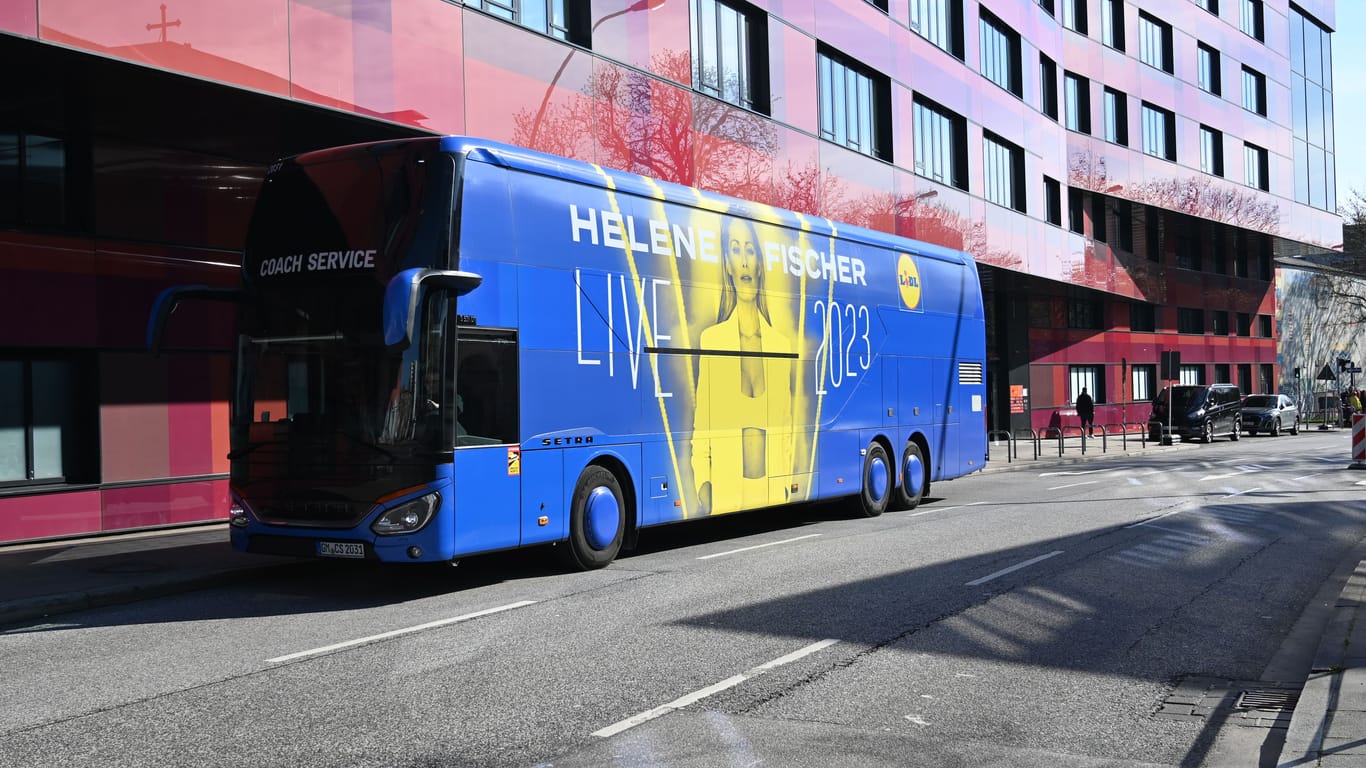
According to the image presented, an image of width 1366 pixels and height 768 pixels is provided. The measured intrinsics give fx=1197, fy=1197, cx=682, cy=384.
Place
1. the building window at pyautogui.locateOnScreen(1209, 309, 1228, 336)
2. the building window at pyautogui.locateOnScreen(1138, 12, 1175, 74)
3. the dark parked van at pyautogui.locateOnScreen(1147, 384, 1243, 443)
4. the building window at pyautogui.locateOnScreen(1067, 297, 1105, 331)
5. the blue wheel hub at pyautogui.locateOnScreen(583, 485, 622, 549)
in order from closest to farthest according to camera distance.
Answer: the blue wheel hub at pyautogui.locateOnScreen(583, 485, 622, 549) → the dark parked van at pyautogui.locateOnScreen(1147, 384, 1243, 443) → the building window at pyautogui.locateOnScreen(1067, 297, 1105, 331) → the building window at pyautogui.locateOnScreen(1138, 12, 1175, 74) → the building window at pyautogui.locateOnScreen(1209, 309, 1228, 336)

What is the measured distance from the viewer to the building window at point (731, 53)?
22891mm

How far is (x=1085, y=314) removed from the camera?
4816 cm

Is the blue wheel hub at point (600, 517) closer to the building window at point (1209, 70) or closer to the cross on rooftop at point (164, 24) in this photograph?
the cross on rooftop at point (164, 24)

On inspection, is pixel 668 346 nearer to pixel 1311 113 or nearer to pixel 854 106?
pixel 854 106

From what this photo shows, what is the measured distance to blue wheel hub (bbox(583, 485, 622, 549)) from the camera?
38.4ft

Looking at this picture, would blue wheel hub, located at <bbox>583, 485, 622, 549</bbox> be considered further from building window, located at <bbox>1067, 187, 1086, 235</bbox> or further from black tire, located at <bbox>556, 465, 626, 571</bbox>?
building window, located at <bbox>1067, 187, 1086, 235</bbox>

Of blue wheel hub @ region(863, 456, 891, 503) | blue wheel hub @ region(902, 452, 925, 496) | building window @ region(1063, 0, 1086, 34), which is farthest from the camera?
building window @ region(1063, 0, 1086, 34)

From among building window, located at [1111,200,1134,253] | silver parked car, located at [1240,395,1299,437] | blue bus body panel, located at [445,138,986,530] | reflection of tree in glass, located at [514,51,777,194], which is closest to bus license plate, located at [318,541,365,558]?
blue bus body panel, located at [445,138,986,530]

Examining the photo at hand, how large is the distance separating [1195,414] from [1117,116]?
537 inches

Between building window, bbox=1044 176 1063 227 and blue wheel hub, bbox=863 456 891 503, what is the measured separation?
2686 centimetres

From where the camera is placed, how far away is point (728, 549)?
13.6m

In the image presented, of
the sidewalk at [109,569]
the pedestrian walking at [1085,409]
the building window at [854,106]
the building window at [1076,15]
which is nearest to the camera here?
the sidewalk at [109,569]

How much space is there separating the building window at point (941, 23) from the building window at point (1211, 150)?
2363 centimetres

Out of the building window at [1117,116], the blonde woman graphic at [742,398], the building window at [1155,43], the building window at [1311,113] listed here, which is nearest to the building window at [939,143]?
the building window at [1117,116]
